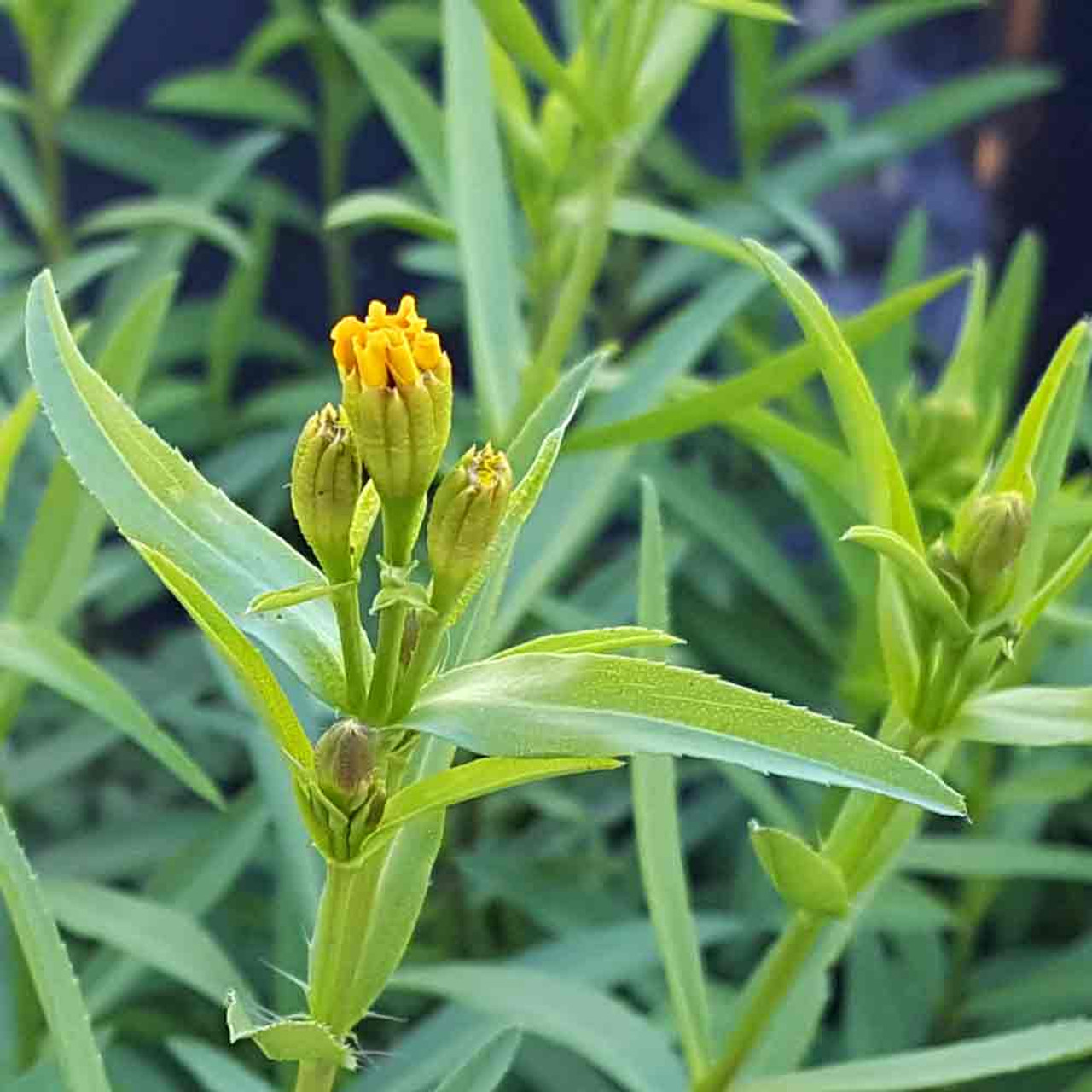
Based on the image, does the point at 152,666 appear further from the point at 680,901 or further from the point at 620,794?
the point at 680,901

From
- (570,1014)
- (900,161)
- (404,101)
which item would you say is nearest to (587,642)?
(570,1014)

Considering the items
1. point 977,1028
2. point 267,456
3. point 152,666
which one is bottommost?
point 977,1028

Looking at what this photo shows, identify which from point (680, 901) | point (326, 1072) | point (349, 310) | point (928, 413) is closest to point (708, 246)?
point (928, 413)

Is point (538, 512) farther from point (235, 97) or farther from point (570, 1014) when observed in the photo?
point (235, 97)

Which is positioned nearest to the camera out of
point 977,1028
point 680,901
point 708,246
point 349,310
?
point 680,901

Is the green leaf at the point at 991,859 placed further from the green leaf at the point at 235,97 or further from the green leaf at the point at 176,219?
the green leaf at the point at 235,97

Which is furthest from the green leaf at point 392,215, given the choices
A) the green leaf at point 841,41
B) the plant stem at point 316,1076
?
the green leaf at point 841,41
